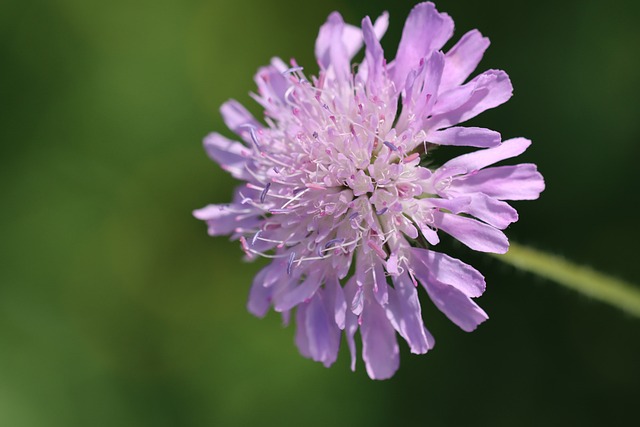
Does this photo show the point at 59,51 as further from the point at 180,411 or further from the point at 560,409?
the point at 560,409

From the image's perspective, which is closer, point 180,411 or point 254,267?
point 180,411

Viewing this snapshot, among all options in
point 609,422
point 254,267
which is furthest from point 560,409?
point 254,267

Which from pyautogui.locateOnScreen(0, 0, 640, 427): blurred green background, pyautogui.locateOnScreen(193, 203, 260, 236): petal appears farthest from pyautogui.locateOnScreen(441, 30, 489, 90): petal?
pyautogui.locateOnScreen(0, 0, 640, 427): blurred green background

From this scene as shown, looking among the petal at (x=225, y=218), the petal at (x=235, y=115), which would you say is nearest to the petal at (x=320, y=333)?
the petal at (x=225, y=218)

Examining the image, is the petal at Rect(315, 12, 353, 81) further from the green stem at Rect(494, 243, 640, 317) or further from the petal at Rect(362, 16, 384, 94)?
the green stem at Rect(494, 243, 640, 317)

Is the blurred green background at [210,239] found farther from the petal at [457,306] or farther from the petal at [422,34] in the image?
the petal at [422,34]
